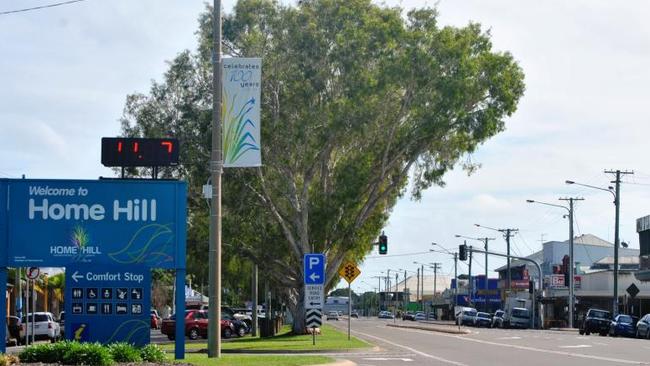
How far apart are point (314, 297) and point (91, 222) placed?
13074mm

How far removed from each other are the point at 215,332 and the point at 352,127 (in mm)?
22131

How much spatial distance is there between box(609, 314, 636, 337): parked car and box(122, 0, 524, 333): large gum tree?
55.3ft

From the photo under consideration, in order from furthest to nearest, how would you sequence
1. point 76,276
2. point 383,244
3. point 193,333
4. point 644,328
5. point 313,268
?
point 644,328 → point 193,333 → point 383,244 → point 313,268 → point 76,276

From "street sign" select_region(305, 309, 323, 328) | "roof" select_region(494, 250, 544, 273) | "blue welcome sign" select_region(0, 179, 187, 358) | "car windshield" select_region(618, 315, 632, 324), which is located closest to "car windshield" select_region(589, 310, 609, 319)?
"car windshield" select_region(618, 315, 632, 324)

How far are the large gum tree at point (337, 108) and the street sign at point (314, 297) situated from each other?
11.7 m

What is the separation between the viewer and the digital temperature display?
71.5ft

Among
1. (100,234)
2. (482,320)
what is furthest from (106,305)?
(482,320)

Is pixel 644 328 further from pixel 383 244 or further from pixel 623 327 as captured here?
pixel 383 244

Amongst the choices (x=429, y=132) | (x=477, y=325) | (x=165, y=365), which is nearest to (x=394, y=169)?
(x=429, y=132)

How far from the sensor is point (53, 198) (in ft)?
71.0

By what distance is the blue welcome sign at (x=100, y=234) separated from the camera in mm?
21234

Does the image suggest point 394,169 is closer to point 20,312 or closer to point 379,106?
point 379,106

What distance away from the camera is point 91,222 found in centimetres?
2162

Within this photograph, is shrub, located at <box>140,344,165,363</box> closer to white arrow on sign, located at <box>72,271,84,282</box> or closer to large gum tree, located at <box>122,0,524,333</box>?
white arrow on sign, located at <box>72,271,84,282</box>
